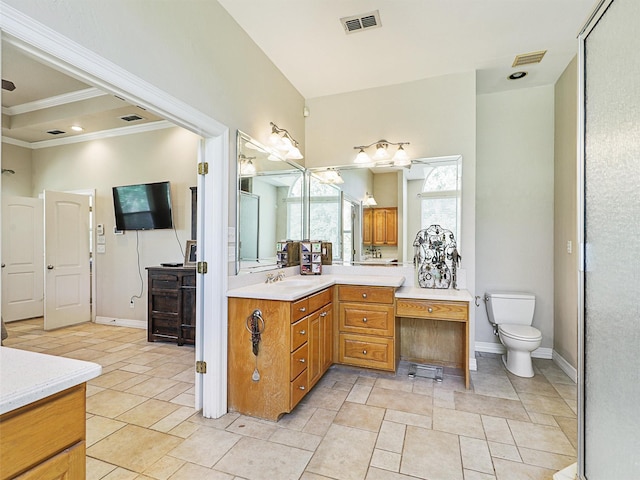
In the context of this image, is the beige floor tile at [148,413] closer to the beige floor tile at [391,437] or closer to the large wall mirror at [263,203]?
the large wall mirror at [263,203]

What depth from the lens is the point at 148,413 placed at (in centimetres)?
235

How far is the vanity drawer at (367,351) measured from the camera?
9.30ft

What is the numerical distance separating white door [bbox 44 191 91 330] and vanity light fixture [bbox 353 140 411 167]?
14.4 ft

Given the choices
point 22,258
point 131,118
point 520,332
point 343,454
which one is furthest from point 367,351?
point 22,258

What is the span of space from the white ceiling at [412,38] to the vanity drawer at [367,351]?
8.63 feet

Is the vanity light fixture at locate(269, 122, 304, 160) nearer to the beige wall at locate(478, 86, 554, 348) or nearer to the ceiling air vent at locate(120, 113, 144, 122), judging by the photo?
the beige wall at locate(478, 86, 554, 348)

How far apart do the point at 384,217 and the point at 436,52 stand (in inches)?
64.0

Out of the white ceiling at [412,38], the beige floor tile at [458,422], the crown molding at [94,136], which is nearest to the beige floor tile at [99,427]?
the beige floor tile at [458,422]

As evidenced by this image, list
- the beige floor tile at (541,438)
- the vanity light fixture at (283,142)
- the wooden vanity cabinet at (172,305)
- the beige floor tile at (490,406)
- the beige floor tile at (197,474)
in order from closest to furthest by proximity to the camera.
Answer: the beige floor tile at (197,474) → the beige floor tile at (541,438) → the beige floor tile at (490,406) → the vanity light fixture at (283,142) → the wooden vanity cabinet at (172,305)

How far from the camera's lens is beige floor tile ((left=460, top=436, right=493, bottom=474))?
69.6 inches

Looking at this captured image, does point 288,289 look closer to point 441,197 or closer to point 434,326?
point 434,326

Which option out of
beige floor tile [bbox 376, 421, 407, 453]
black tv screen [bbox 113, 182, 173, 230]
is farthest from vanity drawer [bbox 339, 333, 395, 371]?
black tv screen [bbox 113, 182, 173, 230]

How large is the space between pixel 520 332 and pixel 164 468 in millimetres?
3025

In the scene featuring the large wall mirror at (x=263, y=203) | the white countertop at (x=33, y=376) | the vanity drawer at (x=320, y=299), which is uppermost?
the large wall mirror at (x=263, y=203)
